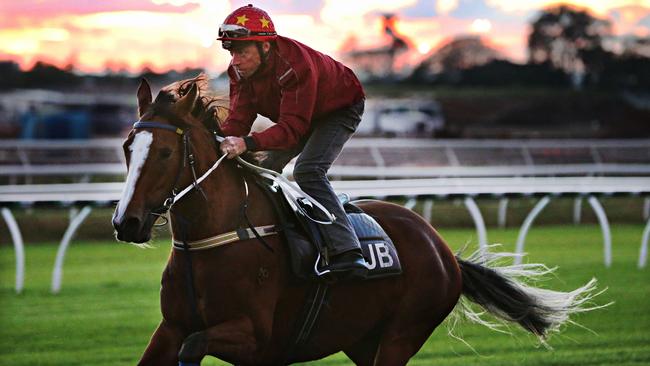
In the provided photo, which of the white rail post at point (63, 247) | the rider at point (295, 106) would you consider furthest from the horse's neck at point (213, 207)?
the white rail post at point (63, 247)

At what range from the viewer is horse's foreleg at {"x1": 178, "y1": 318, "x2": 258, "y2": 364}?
411cm

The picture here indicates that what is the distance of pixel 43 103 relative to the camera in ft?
97.6

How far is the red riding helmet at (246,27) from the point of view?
14.4 ft

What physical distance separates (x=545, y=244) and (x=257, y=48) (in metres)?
9.72

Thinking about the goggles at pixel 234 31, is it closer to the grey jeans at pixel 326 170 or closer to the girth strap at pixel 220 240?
the grey jeans at pixel 326 170

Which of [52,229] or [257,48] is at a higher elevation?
[257,48]

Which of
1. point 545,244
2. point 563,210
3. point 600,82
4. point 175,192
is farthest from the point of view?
point 600,82

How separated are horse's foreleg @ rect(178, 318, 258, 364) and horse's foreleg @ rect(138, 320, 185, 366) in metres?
0.15

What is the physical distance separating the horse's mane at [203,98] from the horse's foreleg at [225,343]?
2.60 ft

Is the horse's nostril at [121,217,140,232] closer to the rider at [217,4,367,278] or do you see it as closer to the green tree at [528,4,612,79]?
the rider at [217,4,367,278]

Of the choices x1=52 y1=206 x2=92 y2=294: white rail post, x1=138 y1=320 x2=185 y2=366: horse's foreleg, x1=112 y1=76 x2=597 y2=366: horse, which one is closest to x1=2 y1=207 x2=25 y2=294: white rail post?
x1=52 y1=206 x2=92 y2=294: white rail post

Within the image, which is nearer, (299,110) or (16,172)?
(299,110)

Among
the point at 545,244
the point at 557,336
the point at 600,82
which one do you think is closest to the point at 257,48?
the point at 557,336

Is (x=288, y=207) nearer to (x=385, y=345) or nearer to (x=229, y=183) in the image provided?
(x=229, y=183)
